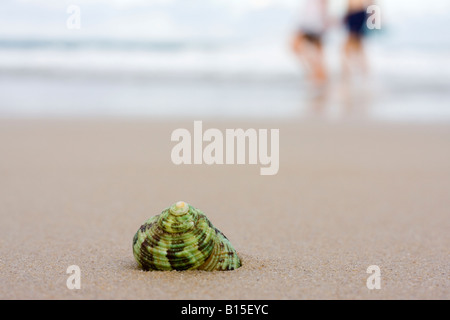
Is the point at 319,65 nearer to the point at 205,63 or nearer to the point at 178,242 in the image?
the point at 205,63

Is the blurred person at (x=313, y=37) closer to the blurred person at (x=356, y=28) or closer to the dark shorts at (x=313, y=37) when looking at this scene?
the dark shorts at (x=313, y=37)

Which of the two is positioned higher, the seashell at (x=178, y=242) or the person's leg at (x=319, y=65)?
the person's leg at (x=319, y=65)

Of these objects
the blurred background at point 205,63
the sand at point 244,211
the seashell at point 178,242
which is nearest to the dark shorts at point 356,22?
the blurred background at point 205,63

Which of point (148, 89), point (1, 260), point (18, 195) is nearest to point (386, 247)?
point (1, 260)

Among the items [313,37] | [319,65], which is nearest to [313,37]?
[313,37]

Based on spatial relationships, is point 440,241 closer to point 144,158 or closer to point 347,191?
point 347,191

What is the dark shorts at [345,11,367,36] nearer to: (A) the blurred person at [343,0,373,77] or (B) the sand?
(A) the blurred person at [343,0,373,77]
